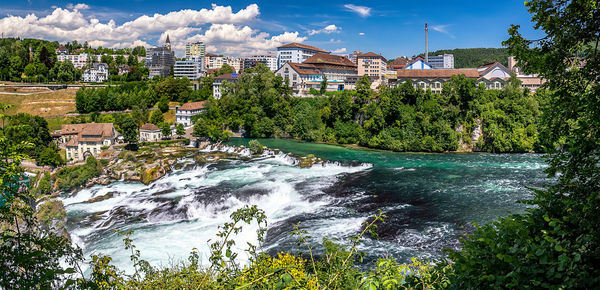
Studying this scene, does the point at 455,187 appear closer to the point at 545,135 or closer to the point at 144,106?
the point at 545,135

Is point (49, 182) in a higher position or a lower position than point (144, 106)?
lower

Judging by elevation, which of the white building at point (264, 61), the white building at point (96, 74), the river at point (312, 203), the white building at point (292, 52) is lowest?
the river at point (312, 203)

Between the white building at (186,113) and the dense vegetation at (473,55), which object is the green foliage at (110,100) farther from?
the dense vegetation at (473,55)

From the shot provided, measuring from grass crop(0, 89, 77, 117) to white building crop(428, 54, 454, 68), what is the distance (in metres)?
105

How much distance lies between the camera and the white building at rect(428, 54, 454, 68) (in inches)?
4638

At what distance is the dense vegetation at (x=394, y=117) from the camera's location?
3797 centimetres

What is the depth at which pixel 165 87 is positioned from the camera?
2731 inches

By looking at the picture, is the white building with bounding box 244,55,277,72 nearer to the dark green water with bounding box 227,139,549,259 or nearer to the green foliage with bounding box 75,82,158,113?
the green foliage with bounding box 75,82,158,113

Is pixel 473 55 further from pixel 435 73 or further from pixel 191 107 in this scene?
pixel 191 107

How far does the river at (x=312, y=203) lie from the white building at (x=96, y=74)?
77663 millimetres

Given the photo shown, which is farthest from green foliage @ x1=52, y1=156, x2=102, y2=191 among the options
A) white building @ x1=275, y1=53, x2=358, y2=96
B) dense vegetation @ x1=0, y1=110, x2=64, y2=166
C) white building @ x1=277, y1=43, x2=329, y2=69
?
white building @ x1=277, y1=43, x2=329, y2=69

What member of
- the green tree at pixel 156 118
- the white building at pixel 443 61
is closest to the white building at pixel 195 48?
the white building at pixel 443 61

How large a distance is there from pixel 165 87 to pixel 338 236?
62410 mm

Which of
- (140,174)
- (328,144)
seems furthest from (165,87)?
(140,174)
